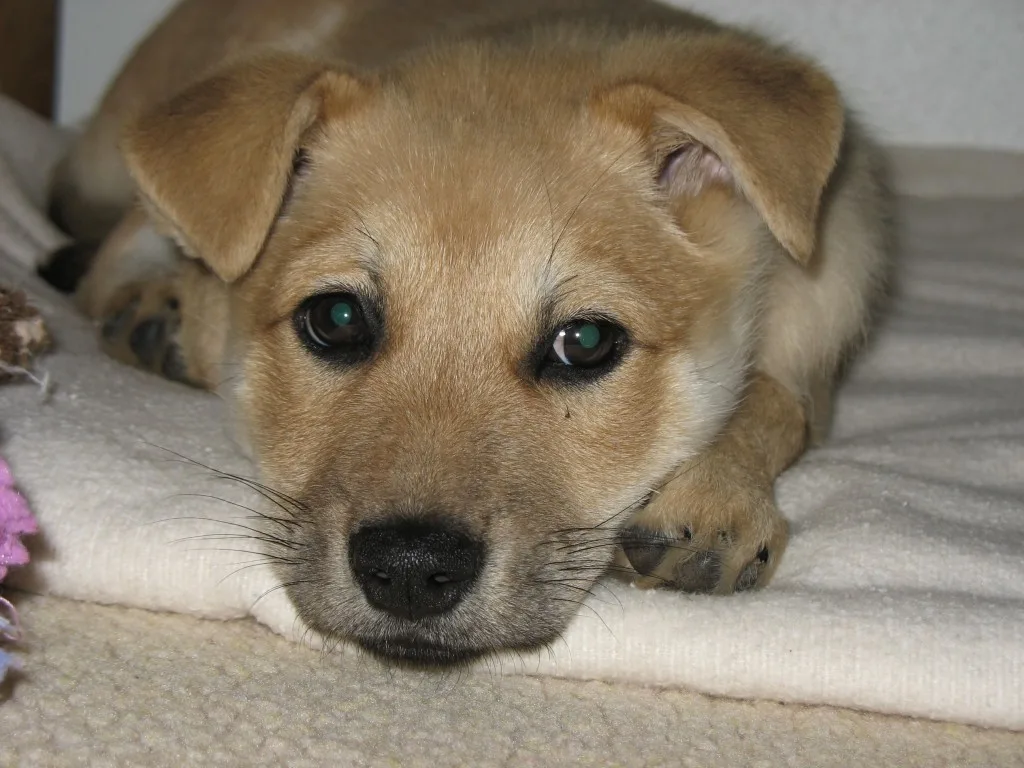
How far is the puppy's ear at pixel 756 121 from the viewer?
254 cm

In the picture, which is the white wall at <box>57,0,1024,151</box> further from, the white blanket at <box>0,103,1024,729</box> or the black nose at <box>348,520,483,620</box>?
the black nose at <box>348,520,483,620</box>

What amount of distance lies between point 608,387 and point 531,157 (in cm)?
55

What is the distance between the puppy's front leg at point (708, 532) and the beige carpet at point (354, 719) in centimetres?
29

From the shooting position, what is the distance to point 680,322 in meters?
2.68

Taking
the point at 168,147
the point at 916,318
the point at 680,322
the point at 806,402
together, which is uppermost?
the point at 168,147

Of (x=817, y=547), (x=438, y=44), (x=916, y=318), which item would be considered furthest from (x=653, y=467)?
(x=916, y=318)

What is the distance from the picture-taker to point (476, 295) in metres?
2.48

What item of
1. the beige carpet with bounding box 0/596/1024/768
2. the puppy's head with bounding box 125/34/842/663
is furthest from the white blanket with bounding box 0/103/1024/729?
the puppy's head with bounding box 125/34/842/663

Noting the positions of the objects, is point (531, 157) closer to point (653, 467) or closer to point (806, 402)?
point (653, 467)

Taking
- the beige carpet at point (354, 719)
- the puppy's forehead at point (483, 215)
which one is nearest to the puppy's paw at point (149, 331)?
the puppy's forehead at point (483, 215)

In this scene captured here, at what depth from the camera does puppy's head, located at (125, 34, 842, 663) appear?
2275mm

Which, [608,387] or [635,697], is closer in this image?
[635,697]

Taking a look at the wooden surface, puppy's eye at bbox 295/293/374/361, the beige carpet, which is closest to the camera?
the beige carpet

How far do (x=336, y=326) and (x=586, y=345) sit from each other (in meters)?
0.56
